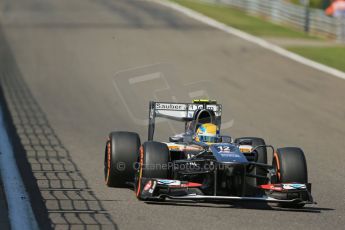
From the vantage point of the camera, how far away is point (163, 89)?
23891 mm

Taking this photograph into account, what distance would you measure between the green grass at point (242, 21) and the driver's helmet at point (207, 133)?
2301 cm

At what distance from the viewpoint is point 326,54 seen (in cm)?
2986

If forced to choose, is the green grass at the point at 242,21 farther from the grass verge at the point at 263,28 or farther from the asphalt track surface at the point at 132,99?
the asphalt track surface at the point at 132,99

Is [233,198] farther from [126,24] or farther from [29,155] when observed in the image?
[126,24]

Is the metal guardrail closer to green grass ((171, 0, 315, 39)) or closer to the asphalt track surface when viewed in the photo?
green grass ((171, 0, 315, 39))

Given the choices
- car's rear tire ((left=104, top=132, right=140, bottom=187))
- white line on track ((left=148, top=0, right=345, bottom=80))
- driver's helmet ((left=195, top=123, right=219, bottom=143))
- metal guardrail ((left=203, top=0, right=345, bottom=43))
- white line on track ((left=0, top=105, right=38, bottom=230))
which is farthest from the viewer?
metal guardrail ((left=203, top=0, right=345, bottom=43))

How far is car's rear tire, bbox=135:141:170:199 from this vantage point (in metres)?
10.5

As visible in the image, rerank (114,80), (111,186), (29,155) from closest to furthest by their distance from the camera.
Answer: (111,186), (29,155), (114,80)

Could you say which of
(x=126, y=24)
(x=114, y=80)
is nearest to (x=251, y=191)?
(x=114, y=80)

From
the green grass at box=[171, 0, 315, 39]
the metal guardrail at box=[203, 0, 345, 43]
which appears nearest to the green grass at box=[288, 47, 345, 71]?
the metal guardrail at box=[203, 0, 345, 43]

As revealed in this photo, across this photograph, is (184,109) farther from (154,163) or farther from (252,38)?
(252,38)

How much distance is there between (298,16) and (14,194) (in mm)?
29681

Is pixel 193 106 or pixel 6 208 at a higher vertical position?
pixel 193 106

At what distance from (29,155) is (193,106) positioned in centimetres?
285
